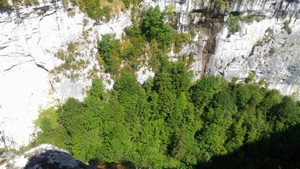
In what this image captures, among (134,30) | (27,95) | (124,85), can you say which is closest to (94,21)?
(134,30)

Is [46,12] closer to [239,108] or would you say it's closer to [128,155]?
[128,155]

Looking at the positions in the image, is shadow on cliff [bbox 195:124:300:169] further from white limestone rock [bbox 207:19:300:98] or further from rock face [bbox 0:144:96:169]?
rock face [bbox 0:144:96:169]

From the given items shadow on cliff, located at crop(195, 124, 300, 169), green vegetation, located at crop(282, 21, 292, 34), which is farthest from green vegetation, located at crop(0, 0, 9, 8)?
green vegetation, located at crop(282, 21, 292, 34)

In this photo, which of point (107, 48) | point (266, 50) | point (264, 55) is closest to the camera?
point (107, 48)

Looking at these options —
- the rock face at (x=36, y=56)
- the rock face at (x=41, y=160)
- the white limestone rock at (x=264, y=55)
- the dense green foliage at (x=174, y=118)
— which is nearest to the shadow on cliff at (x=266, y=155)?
the dense green foliage at (x=174, y=118)

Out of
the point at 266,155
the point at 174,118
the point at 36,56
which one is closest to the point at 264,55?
the point at 266,155

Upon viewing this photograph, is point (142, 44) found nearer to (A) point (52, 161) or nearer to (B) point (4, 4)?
(B) point (4, 4)

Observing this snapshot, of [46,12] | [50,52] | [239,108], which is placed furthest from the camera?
[239,108]
